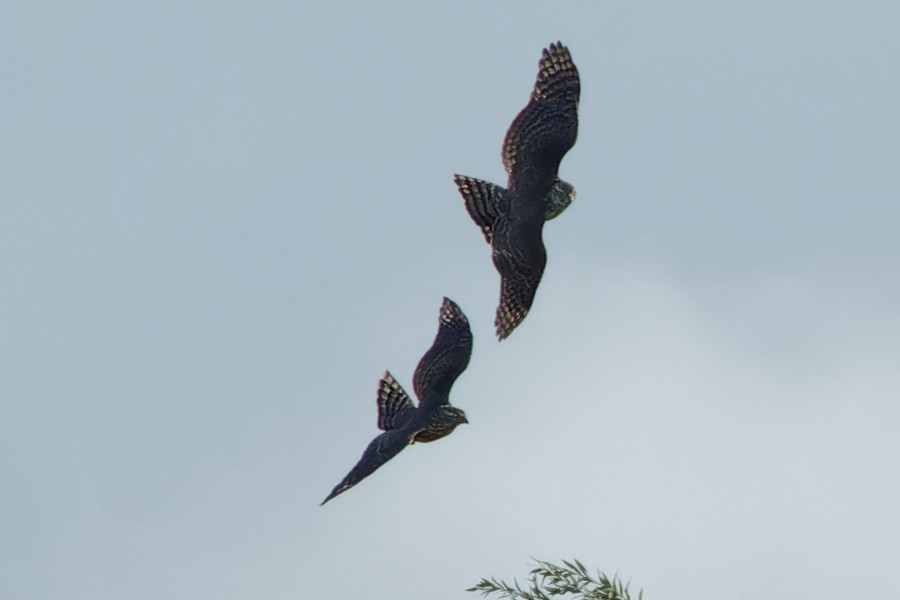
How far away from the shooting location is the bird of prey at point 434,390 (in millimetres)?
25578

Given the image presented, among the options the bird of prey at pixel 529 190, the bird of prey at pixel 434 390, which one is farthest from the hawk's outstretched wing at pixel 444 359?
the bird of prey at pixel 529 190

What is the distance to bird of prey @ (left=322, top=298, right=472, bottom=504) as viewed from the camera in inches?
1007

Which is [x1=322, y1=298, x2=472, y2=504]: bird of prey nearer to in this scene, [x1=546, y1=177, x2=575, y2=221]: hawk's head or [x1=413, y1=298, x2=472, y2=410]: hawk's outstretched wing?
[x1=413, y1=298, x2=472, y2=410]: hawk's outstretched wing

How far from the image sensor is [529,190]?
25625 mm

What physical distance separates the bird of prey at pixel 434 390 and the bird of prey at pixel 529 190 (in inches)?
36.1

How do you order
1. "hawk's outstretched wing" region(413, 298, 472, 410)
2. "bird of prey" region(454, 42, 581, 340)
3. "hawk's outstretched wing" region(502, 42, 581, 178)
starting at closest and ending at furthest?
1. "bird of prey" region(454, 42, 581, 340)
2. "hawk's outstretched wing" region(502, 42, 581, 178)
3. "hawk's outstretched wing" region(413, 298, 472, 410)

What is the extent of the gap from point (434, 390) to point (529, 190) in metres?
3.51

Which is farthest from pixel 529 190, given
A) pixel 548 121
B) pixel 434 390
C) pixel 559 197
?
pixel 434 390

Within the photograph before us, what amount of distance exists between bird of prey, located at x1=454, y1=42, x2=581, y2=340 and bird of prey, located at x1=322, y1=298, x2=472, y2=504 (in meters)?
0.92

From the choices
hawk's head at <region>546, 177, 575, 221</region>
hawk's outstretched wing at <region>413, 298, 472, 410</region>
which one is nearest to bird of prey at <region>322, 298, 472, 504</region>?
hawk's outstretched wing at <region>413, 298, 472, 410</region>

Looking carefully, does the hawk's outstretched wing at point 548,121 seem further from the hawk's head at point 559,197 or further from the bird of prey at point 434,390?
the bird of prey at point 434,390

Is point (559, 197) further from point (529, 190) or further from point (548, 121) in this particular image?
point (548, 121)

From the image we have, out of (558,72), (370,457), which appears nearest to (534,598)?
(370,457)

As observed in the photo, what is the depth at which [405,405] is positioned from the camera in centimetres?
2622
